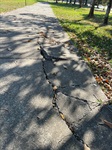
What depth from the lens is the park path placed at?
315 centimetres

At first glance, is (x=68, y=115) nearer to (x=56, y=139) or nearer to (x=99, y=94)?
(x=56, y=139)

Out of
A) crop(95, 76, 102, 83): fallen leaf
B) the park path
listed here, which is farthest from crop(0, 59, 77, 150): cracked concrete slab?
crop(95, 76, 102, 83): fallen leaf

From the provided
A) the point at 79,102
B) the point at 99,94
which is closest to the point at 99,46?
the point at 99,94

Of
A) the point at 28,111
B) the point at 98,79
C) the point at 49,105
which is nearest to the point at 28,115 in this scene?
the point at 28,111

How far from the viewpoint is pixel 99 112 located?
3998 millimetres

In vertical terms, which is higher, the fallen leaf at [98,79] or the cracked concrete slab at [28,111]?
the cracked concrete slab at [28,111]

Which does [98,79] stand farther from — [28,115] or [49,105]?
[28,115]

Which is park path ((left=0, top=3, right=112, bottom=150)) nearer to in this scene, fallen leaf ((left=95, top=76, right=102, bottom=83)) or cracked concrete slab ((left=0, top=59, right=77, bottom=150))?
cracked concrete slab ((left=0, top=59, right=77, bottom=150))

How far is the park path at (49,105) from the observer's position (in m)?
3.15

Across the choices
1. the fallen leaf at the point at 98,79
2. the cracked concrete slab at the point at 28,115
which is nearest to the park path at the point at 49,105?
the cracked concrete slab at the point at 28,115

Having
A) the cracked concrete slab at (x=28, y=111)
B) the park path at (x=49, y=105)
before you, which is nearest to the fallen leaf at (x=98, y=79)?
the park path at (x=49, y=105)

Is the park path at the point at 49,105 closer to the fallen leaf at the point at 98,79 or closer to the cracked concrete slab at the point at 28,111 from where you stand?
the cracked concrete slab at the point at 28,111

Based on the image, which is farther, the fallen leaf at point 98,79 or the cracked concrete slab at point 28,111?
the fallen leaf at point 98,79

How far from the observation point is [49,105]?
3992 mm
